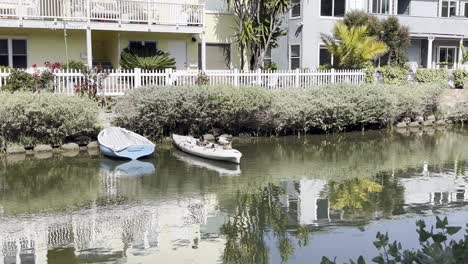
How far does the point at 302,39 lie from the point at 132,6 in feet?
33.5

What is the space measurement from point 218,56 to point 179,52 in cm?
230

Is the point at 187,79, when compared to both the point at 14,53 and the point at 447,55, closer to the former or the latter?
the point at 14,53

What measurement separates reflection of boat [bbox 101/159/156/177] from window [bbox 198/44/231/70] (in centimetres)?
1309

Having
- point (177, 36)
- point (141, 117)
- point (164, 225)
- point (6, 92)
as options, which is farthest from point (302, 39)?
point (164, 225)

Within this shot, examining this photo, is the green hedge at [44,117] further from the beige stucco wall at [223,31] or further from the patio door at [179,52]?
the beige stucco wall at [223,31]

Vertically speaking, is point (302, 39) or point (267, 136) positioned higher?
point (302, 39)

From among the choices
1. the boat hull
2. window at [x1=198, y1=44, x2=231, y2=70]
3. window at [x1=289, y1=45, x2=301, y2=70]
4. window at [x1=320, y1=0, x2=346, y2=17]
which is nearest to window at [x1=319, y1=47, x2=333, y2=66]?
window at [x1=289, y1=45, x2=301, y2=70]

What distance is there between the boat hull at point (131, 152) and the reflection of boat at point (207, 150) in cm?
132

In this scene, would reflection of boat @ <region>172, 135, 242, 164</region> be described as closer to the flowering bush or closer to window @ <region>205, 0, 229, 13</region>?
the flowering bush

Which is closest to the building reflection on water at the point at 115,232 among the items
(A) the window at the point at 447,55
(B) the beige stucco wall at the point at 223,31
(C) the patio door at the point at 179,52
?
(C) the patio door at the point at 179,52

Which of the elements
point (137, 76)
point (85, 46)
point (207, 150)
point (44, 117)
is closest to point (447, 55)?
point (85, 46)

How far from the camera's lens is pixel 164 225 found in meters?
11.4

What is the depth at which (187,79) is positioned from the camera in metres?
24.1

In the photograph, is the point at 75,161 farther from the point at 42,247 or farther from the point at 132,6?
the point at 132,6
